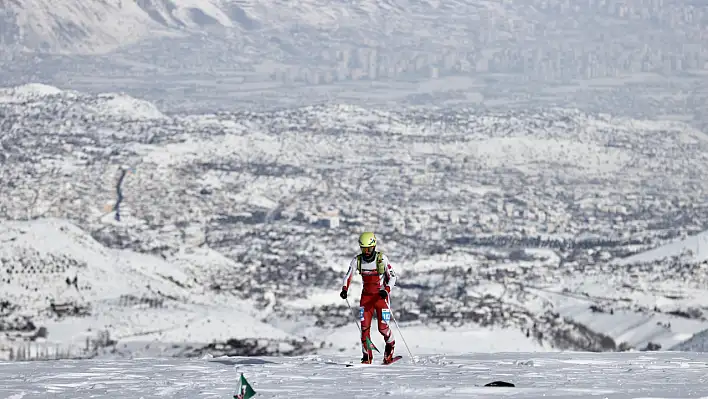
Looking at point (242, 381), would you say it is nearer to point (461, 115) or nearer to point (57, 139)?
point (57, 139)

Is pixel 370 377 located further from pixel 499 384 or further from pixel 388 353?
pixel 388 353

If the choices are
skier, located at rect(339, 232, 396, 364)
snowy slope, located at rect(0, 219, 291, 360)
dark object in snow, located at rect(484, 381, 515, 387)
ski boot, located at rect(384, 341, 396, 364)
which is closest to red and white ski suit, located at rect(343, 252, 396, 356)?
skier, located at rect(339, 232, 396, 364)

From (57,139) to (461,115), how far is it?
45.1 metres

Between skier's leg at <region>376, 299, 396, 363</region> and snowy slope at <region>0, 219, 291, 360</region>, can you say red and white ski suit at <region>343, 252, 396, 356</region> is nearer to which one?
skier's leg at <region>376, 299, 396, 363</region>

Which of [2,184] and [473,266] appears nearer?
[473,266]

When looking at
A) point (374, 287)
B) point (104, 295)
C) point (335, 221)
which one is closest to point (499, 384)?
point (374, 287)

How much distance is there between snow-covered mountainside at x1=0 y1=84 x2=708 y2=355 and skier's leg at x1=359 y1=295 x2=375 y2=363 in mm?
22749

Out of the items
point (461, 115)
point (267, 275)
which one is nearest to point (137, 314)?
point (267, 275)

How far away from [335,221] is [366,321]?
8145 cm

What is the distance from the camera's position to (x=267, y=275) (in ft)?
223

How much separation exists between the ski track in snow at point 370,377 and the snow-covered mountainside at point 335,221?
22443mm

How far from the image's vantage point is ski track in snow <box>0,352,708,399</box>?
8436 mm

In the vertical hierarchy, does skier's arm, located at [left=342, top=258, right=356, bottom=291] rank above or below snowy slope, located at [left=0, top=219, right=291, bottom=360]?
above

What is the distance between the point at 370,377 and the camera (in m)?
Answer: 9.71
